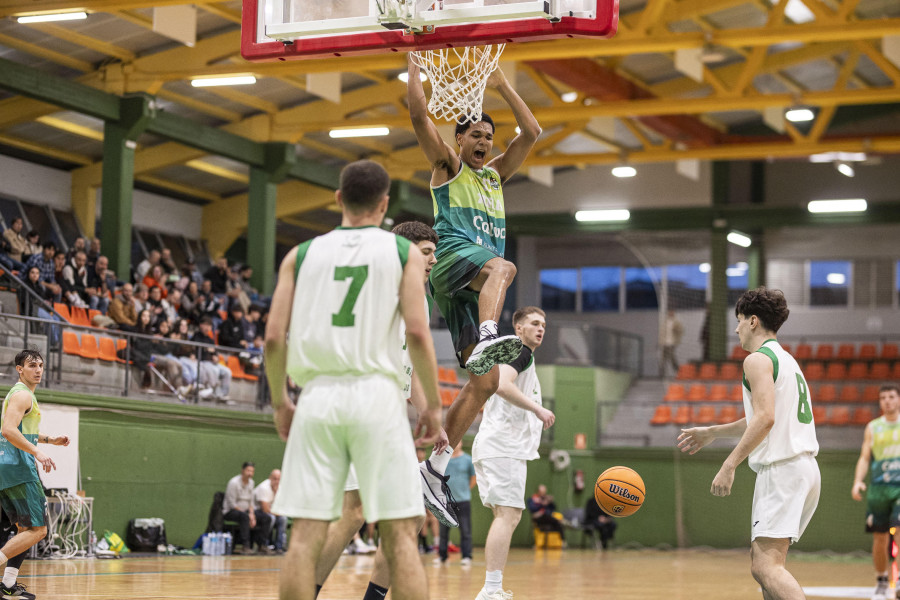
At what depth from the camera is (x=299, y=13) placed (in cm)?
819

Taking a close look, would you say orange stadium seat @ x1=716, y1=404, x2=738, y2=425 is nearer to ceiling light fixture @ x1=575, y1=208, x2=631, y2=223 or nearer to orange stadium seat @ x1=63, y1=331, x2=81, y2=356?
ceiling light fixture @ x1=575, y1=208, x2=631, y2=223

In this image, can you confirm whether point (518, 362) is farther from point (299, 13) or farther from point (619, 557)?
point (619, 557)

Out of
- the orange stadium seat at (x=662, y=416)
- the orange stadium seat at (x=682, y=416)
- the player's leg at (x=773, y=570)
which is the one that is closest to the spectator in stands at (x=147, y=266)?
the orange stadium seat at (x=662, y=416)

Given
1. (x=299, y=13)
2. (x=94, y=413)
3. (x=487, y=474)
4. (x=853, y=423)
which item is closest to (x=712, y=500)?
(x=853, y=423)

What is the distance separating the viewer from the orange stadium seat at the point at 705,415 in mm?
27531

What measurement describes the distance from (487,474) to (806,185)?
2427cm

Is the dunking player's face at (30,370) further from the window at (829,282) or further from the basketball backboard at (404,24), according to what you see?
the window at (829,282)

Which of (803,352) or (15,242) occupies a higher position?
(15,242)

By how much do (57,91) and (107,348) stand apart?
6643mm

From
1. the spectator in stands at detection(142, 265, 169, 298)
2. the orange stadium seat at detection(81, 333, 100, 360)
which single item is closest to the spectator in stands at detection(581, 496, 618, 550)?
the spectator in stands at detection(142, 265, 169, 298)

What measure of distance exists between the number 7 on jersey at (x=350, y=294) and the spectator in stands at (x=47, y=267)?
14.4 metres

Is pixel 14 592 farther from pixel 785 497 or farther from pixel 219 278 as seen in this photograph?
pixel 219 278

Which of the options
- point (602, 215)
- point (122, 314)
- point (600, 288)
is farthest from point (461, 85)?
point (600, 288)

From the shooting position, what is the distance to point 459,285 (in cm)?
741
